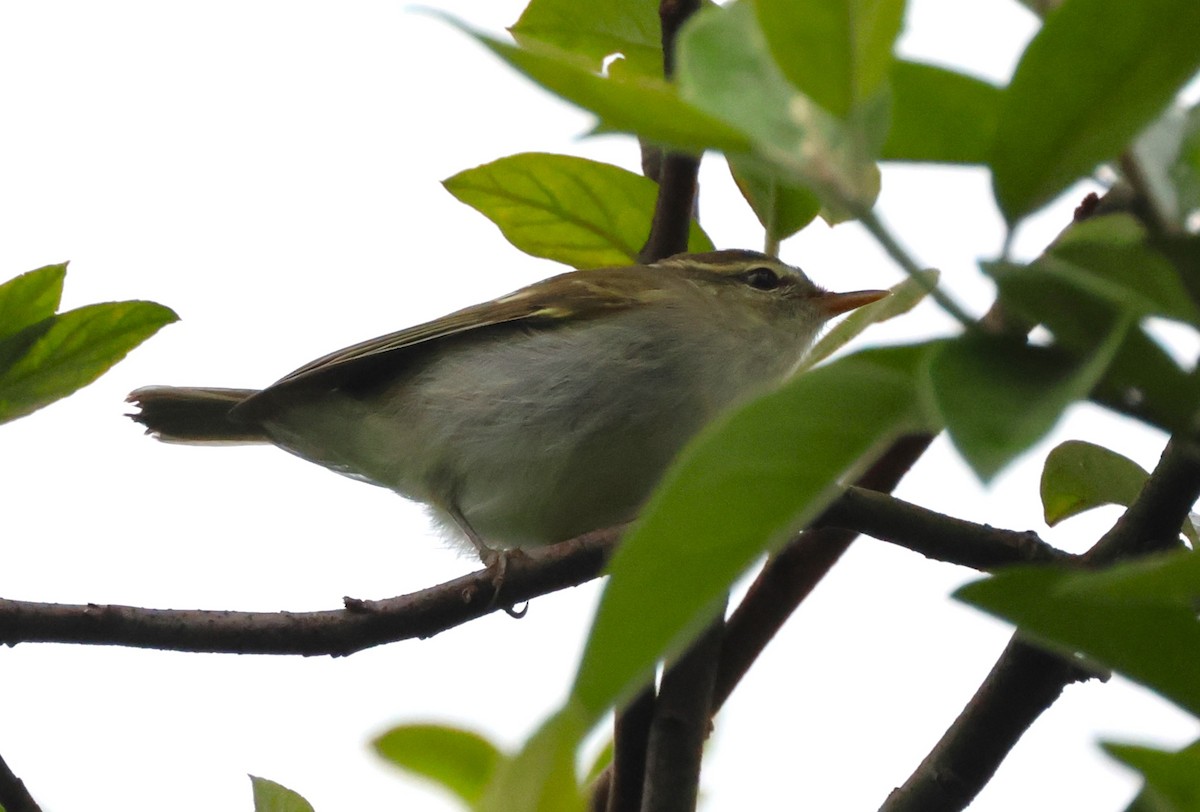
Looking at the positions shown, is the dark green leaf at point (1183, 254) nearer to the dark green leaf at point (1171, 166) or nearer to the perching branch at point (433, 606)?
the dark green leaf at point (1171, 166)

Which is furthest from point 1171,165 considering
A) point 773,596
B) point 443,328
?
point 443,328

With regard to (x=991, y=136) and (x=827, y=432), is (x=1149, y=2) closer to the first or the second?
(x=991, y=136)

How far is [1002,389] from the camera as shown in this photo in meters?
0.80

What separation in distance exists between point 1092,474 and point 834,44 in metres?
1.34

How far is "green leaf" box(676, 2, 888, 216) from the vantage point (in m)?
0.82

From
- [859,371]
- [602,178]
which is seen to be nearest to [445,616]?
Answer: [602,178]

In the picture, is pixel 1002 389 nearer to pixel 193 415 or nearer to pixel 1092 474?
pixel 1092 474

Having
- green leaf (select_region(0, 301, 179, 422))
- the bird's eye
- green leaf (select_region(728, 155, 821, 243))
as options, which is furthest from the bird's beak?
green leaf (select_region(0, 301, 179, 422))

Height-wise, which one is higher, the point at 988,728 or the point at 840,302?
the point at 840,302

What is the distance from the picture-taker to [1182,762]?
876 millimetres

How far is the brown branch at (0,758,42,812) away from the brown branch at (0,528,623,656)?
0.21 meters

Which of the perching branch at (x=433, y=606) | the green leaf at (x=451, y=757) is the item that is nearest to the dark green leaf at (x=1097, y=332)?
the green leaf at (x=451, y=757)

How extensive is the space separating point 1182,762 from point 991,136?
0.44 meters

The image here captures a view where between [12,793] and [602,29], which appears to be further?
[602,29]
